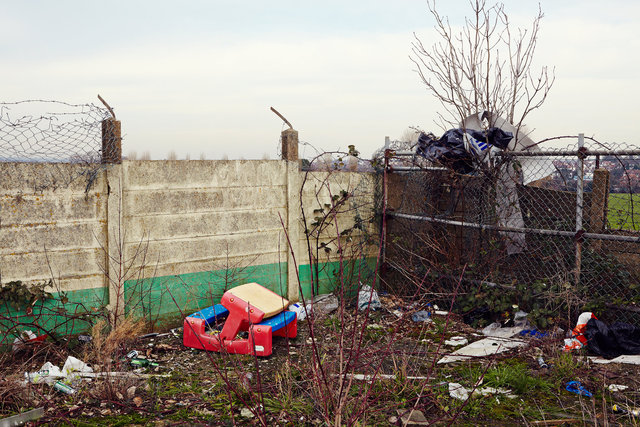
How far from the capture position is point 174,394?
4.70 meters

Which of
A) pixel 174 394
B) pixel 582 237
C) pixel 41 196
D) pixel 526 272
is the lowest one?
pixel 174 394

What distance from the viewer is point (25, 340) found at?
216 inches

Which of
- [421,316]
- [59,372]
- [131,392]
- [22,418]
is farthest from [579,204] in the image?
[22,418]

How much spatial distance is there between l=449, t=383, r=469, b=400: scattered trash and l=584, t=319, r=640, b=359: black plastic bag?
1.79 metres

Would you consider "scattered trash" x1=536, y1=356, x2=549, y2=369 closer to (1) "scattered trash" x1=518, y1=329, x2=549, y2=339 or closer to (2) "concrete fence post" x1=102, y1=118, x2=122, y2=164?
(1) "scattered trash" x1=518, y1=329, x2=549, y2=339

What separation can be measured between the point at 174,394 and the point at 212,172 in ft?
9.76

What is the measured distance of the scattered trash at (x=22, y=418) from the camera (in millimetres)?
3898

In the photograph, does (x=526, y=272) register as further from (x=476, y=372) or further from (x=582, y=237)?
(x=476, y=372)

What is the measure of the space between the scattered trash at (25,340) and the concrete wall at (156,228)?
1.73 ft

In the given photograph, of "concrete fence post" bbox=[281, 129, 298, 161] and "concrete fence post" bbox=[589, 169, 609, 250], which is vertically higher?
"concrete fence post" bbox=[281, 129, 298, 161]

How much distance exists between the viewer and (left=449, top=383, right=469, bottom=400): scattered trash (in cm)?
442

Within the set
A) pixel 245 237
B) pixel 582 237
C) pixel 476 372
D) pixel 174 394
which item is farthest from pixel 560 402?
pixel 245 237

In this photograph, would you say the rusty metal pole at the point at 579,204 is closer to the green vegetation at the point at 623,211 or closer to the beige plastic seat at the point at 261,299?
the green vegetation at the point at 623,211

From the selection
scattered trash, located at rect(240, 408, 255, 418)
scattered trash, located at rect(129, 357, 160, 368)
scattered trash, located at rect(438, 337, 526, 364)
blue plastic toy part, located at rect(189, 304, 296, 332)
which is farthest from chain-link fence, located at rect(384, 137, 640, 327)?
scattered trash, located at rect(129, 357, 160, 368)
